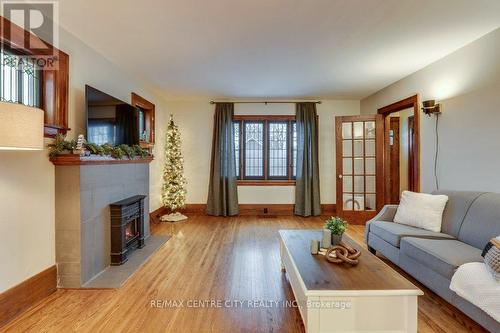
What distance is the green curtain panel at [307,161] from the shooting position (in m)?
6.00

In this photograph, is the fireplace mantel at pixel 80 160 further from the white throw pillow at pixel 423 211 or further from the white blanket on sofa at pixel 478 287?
the white throw pillow at pixel 423 211

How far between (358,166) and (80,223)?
16.1ft

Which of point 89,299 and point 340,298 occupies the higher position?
point 340,298

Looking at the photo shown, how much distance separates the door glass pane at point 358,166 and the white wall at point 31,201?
4.84 m

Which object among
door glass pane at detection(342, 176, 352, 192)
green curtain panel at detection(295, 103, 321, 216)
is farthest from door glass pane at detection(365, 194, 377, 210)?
green curtain panel at detection(295, 103, 321, 216)

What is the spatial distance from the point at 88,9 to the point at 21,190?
5.62ft

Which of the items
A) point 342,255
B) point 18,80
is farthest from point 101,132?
point 342,255

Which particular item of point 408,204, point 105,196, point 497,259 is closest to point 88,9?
point 105,196

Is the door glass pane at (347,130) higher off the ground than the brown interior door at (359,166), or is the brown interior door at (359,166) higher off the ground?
the door glass pane at (347,130)

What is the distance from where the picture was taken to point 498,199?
2.58 metres

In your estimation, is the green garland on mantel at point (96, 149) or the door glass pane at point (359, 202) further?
the door glass pane at point (359, 202)

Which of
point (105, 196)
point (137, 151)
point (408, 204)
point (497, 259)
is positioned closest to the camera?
point (497, 259)

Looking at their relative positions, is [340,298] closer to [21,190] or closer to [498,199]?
[498,199]

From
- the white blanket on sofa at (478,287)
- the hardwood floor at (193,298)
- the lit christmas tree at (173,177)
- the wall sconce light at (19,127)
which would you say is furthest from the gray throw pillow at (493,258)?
the lit christmas tree at (173,177)
